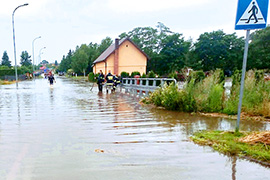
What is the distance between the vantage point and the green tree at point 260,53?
56.6 m

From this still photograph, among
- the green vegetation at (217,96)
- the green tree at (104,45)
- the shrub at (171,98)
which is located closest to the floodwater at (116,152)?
the green vegetation at (217,96)

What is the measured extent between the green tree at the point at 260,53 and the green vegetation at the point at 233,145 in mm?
57402

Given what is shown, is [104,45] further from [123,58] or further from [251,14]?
[251,14]

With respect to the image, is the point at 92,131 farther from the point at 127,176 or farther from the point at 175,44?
the point at 175,44

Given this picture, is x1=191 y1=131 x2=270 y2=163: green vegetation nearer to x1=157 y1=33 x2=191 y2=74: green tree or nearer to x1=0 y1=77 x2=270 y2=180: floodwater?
x1=0 y1=77 x2=270 y2=180: floodwater

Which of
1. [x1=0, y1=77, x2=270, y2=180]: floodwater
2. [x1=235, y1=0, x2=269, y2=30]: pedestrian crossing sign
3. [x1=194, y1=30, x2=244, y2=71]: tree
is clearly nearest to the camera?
[x1=0, y1=77, x2=270, y2=180]: floodwater

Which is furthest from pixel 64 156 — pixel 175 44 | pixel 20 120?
pixel 175 44

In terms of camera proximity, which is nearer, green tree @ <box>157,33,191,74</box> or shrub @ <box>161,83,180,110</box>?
shrub @ <box>161,83,180,110</box>

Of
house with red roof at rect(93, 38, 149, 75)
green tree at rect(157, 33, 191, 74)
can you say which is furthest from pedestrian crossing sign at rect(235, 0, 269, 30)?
green tree at rect(157, 33, 191, 74)

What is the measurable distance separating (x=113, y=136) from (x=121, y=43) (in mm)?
33828

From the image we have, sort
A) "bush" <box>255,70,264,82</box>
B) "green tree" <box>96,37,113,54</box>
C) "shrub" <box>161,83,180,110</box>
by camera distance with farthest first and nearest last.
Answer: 1. "green tree" <box>96,37,113,54</box>
2. "shrub" <box>161,83,180,110</box>
3. "bush" <box>255,70,264,82</box>

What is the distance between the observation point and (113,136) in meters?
5.41

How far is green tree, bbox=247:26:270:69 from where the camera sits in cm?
5659

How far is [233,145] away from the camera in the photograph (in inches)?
173
